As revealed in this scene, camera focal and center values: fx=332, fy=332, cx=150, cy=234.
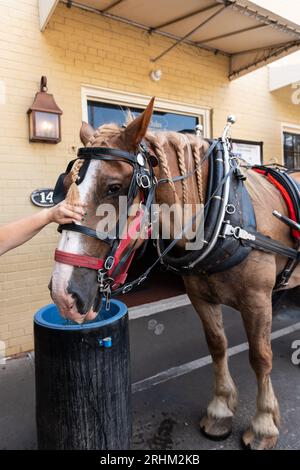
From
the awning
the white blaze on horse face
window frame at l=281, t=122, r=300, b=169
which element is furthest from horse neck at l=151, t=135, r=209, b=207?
window frame at l=281, t=122, r=300, b=169

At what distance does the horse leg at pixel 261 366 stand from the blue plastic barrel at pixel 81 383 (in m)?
0.83

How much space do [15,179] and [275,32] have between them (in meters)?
4.05

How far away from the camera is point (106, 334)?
191 centimetres

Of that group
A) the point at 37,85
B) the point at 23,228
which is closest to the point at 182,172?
the point at 23,228

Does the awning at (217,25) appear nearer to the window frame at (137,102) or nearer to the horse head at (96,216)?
the window frame at (137,102)

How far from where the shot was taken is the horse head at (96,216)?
1.49 m

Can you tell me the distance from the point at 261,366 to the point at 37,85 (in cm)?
368

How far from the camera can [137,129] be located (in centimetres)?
158

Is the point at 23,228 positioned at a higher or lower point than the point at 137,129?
lower

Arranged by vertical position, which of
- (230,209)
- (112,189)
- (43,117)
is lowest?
(230,209)

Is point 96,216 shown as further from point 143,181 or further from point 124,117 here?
point 124,117

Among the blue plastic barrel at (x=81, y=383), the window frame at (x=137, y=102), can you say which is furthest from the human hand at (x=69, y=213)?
the window frame at (x=137, y=102)
